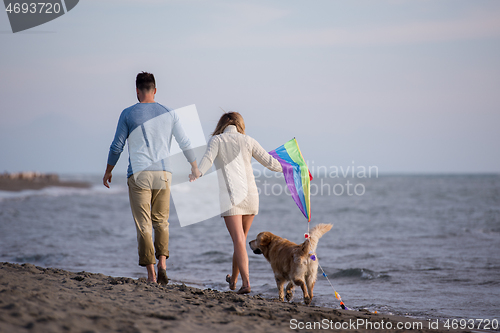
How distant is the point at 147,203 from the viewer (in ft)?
14.9

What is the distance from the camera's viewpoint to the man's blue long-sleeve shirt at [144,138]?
4.51 metres

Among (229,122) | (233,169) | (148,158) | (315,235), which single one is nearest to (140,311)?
(148,158)

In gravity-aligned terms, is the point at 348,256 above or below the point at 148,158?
below

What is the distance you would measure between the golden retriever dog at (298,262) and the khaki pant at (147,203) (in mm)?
1415

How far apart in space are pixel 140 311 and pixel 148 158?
1.83 m

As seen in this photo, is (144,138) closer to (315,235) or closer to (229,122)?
(229,122)

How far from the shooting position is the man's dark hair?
15.2ft

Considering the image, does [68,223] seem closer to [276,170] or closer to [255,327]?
[276,170]

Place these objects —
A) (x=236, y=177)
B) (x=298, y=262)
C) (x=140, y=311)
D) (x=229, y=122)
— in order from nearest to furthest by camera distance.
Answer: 1. (x=140, y=311)
2. (x=298, y=262)
3. (x=236, y=177)
4. (x=229, y=122)

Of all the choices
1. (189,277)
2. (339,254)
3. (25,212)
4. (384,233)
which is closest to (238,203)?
(189,277)

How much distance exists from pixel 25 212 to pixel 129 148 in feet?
44.2

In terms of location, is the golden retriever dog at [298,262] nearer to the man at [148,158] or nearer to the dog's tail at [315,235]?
the dog's tail at [315,235]

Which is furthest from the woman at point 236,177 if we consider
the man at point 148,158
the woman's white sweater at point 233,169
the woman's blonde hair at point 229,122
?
the man at point 148,158

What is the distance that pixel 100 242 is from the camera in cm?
1024
